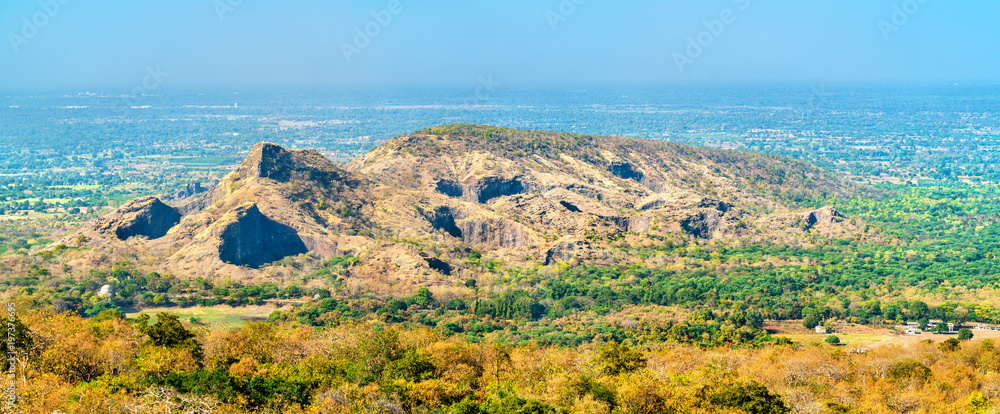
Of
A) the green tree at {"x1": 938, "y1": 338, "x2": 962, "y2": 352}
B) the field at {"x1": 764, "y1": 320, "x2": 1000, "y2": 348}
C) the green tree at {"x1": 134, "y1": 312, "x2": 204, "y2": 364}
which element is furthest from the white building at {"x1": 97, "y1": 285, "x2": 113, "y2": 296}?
the green tree at {"x1": 938, "y1": 338, "x2": 962, "y2": 352}

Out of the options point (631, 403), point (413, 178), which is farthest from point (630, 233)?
point (631, 403)

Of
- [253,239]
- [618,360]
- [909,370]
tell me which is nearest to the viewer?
[909,370]

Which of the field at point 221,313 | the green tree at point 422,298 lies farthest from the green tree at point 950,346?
the field at point 221,313

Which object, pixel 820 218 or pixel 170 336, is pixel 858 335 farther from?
pixel 170 336

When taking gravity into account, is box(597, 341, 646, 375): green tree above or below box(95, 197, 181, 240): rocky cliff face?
above

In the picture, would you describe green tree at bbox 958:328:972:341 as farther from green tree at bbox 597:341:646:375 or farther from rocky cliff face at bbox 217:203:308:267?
rocky cliff face at bbox 217:203:308:267

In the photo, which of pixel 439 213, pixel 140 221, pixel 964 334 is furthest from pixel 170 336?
pixel 964 334
